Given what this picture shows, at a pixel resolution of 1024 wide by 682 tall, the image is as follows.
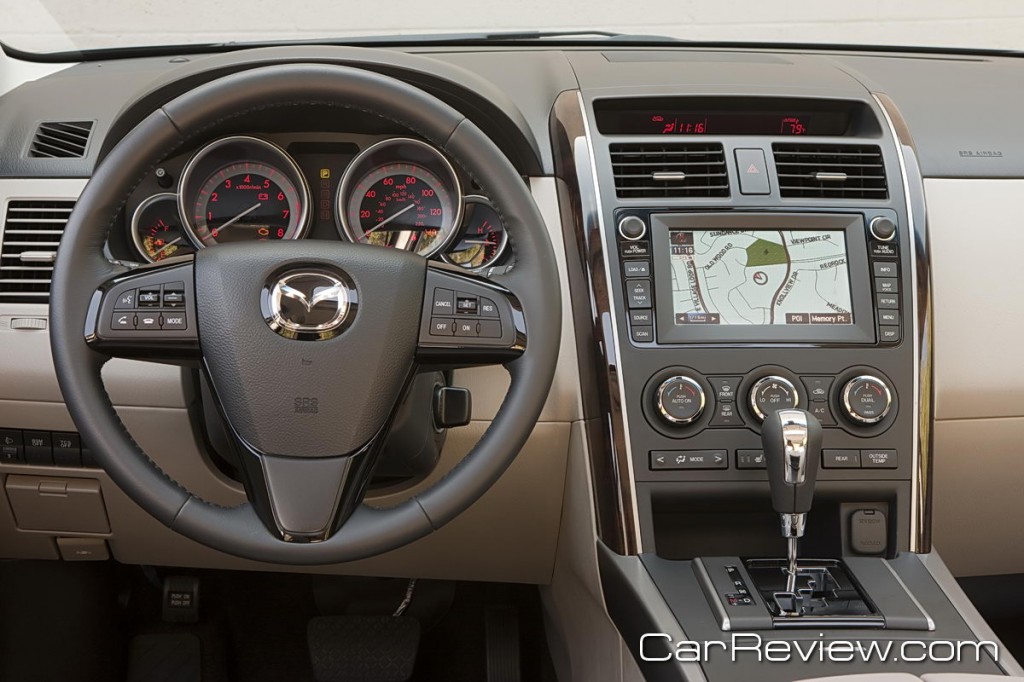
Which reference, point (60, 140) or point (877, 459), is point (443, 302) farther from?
point (60, 140)

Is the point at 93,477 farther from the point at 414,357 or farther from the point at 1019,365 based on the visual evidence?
the point at 1019,365

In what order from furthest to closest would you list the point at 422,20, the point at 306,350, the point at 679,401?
the point at 422,20 → the point at 679,401 → the point at 306,350

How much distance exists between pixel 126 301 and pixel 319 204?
0.42 m

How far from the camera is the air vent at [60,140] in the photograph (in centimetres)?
141

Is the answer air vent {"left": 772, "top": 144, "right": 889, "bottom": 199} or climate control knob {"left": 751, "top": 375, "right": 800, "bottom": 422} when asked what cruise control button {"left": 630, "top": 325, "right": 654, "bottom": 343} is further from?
air vent {"left": 772, "top": 144, "right": 889, "bottom": 199}

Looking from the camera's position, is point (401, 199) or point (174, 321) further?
point (401, 199)

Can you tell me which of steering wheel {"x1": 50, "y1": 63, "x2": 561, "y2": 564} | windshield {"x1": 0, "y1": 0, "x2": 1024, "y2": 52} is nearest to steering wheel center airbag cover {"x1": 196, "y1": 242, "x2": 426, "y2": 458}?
steering wheel {"x1": 50, "y1": 63, "x2": 561, "y2": 564}

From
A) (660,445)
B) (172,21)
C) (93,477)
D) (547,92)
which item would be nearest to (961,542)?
(660,445)

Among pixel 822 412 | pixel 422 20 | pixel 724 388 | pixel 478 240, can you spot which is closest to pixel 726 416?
pixel 724 388

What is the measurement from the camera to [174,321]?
1.03 m

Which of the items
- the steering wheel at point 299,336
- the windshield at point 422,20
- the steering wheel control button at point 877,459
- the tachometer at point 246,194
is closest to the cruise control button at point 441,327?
the steering wheel at point 299,336

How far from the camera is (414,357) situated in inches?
41.1

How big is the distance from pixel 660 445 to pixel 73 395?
0.74m

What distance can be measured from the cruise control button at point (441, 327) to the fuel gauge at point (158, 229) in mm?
509
